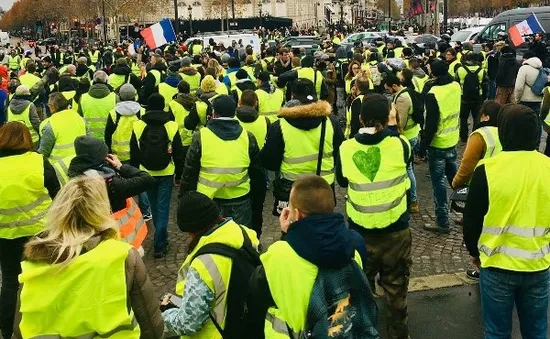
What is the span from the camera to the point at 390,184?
187 inches

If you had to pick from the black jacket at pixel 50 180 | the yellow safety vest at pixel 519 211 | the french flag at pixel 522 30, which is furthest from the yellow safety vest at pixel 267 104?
the french flag at pixel 522 30

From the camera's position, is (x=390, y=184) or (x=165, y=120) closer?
(x=390, y=184)

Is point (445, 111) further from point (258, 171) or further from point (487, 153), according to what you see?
point (258, 171)

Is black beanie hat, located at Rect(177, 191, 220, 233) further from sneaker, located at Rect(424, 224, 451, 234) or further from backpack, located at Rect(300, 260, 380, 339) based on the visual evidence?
sneaker, located at Rect(424, 224, 451, 234)

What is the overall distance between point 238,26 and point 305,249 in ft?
255

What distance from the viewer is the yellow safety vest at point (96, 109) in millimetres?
9195

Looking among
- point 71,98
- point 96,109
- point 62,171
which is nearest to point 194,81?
point 71,98

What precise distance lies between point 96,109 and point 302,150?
14.7 ft

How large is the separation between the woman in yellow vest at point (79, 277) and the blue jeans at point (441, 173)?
5605 mm

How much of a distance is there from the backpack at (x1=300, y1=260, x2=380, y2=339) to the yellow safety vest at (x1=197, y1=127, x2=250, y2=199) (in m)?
2.82

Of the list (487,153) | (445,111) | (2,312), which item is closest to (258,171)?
(487,153)

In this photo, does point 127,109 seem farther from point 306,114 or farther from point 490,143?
point 490,143

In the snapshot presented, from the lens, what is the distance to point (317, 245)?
112 inches

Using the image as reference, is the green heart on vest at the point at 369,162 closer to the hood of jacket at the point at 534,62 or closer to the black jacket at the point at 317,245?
the black jacket at the point at 317,245
